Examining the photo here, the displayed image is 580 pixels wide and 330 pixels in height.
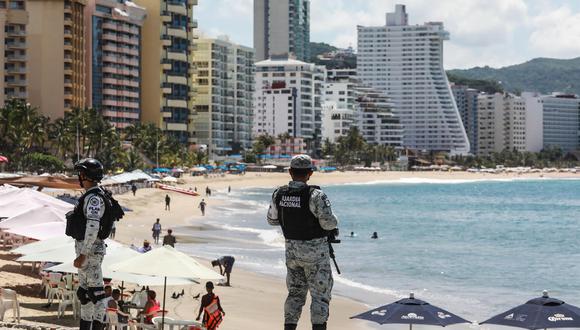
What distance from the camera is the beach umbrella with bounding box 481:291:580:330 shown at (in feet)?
39.5

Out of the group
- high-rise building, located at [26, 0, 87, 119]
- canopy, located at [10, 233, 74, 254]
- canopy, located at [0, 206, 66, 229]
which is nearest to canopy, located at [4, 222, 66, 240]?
canopy, located at [0, 206, 66, 229]

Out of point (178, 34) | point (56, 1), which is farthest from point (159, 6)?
point (56, 1)

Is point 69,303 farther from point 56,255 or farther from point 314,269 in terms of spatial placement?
point 314,269

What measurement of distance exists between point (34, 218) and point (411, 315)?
11.3m

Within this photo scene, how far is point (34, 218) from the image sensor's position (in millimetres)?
22281

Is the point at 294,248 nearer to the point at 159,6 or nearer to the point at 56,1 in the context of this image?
the point at 56,1

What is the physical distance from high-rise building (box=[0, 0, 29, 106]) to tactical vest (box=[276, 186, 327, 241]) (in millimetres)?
115710

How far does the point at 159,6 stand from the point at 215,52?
45.5 metres

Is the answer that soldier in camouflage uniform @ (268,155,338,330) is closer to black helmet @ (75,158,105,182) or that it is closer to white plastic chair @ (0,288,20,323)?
black helmet @ (75,158,105,182)

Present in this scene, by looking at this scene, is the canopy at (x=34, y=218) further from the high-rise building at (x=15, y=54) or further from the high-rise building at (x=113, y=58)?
the high-rise building at (x=113, y=58)

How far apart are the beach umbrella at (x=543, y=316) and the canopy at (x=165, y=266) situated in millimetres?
3601

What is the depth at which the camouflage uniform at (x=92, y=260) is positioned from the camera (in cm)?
884

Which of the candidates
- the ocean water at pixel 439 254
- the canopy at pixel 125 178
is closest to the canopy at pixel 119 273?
the ocean water at pixel 439 254

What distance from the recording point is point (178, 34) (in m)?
156
